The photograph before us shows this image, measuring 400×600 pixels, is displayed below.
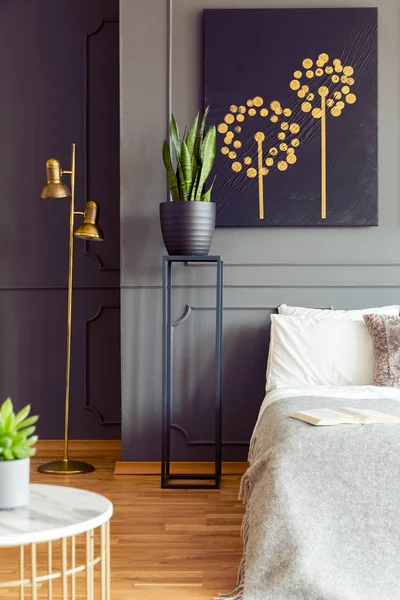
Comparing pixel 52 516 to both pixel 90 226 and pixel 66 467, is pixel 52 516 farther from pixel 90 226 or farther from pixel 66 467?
pixel 90 226

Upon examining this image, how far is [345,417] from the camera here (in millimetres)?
2771

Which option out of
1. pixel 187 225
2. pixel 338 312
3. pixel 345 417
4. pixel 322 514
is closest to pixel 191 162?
pixel 187 225

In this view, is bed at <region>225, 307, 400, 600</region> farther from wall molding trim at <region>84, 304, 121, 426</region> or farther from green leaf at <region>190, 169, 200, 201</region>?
wall molding trim at <region>84, 304, 121, 426</region>

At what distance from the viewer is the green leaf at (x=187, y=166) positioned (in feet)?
12.8

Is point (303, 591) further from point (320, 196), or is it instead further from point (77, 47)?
point (77, 47)

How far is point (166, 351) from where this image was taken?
396 centimetres

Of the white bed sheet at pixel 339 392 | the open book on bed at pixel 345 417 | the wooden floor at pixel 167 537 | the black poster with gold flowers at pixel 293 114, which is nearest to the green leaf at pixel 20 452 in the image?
the wooden floor at pixel 167 537

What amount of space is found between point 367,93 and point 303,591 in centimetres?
275

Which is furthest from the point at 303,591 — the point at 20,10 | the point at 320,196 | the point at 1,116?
the point at 20,10

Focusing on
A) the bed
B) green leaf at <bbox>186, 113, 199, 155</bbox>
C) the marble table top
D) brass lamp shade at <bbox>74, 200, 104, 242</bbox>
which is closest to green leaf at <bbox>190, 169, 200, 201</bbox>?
green leaf at <bbox>186, 113, 199, 155</bbox>

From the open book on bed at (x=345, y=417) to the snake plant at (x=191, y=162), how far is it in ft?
4.73

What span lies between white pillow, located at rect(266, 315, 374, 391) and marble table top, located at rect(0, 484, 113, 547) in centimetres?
205

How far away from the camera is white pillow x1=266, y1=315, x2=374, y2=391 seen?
3.81m

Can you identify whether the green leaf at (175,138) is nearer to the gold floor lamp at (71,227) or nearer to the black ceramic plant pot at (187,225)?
the black ceramic plant pot at (187,225)
